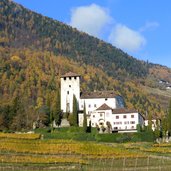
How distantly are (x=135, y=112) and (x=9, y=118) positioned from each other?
28.6m

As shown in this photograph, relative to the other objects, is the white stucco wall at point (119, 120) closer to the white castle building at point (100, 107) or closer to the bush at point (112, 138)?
the white castle building at point (100, 107)

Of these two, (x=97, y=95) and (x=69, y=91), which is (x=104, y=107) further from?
(x=69, y=91)

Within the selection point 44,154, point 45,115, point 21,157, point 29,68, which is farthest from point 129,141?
point 29,68

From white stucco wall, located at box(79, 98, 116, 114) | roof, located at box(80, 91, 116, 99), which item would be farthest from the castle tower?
white stucco wall, located at box(79, 98, 116, 114)

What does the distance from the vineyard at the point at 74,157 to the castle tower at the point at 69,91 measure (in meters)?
33.0

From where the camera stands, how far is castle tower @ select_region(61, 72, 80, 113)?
106 meters

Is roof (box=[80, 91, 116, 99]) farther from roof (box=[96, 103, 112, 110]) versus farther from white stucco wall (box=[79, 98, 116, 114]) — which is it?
roof (box=[96, 103, 112, 110])

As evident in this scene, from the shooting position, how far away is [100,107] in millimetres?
101750

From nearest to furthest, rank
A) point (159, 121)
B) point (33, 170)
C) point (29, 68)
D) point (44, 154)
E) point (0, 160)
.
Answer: point (33, 170) → point (0, 160) → point (44, 154) → point (159, 121) → point (29, 68)

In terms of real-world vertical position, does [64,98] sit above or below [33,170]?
above

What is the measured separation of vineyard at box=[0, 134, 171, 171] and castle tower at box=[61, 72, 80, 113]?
33.0m

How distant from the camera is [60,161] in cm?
5294

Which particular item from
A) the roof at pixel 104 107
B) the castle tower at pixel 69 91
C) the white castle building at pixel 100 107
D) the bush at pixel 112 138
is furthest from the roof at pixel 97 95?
the bush at pixel 112 138

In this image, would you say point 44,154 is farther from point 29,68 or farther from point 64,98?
point 29,68
